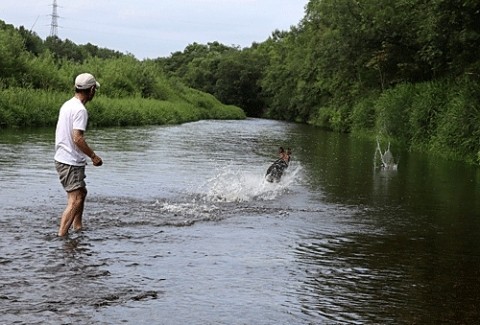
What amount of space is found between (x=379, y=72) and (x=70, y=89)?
65.7 feet

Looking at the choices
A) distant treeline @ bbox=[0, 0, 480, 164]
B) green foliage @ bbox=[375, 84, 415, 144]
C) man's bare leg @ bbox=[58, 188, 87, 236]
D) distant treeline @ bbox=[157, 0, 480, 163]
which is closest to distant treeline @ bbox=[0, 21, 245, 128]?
distant treeline @ bbox=[0, 0, 480, 164]

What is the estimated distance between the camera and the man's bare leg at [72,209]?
858 centimetres

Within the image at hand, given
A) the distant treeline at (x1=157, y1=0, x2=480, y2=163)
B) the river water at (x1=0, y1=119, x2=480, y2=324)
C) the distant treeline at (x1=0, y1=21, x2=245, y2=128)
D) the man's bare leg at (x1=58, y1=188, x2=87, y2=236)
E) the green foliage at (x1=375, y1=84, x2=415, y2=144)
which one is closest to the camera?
the river water at (x1=0, y1=119, x2=480, y2=324)

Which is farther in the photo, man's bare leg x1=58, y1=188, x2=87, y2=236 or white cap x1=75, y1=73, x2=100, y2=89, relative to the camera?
man's bare leg x1=58, y1=188, x2=87, y2=236

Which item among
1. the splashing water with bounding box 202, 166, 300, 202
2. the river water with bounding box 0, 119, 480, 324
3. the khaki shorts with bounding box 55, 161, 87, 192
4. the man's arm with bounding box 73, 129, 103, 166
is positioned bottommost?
the river water with bounding box 0, 119, 480, 324

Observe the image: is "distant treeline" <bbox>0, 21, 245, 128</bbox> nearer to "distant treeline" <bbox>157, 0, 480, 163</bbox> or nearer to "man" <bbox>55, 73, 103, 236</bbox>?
"distant treeline" <bbox>157, 0, 480, 163</bbox>

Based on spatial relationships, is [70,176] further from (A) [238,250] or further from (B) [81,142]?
(A) [238,250]

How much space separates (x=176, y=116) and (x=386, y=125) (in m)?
24.6

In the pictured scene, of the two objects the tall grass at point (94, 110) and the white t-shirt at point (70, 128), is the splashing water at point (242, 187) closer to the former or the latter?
the white t-shirt at point (70, 128)

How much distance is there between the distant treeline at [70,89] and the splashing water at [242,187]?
18559 millimetres

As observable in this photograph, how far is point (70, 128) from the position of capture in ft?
27.6

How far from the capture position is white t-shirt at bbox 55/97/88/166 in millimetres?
8297

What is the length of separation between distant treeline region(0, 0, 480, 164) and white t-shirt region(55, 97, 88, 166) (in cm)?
1592

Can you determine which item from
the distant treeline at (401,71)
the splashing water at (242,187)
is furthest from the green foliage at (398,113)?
the splashing water at (242,187)
